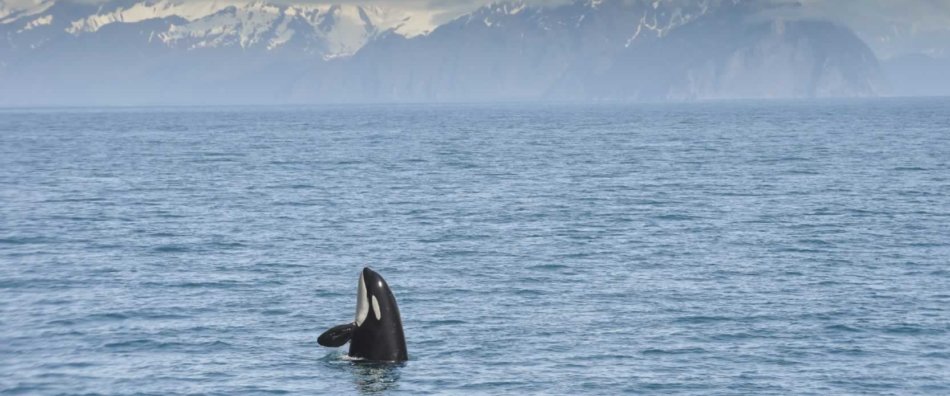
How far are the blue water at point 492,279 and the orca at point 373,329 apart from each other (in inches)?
23.2

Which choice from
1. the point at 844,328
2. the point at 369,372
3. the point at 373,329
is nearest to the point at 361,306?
the point at 373,329

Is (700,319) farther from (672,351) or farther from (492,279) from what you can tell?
(492,279)

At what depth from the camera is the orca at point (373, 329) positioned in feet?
101

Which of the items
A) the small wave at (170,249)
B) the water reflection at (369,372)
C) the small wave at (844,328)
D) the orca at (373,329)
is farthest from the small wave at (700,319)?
the small wave at (170,249)

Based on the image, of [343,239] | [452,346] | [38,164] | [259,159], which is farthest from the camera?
[259,159]

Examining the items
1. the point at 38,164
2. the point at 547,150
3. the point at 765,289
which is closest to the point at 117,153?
the point at 38,164

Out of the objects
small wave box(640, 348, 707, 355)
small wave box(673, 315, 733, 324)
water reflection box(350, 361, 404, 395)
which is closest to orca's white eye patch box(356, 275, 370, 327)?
water reflection box(350, 361, 404, 395)

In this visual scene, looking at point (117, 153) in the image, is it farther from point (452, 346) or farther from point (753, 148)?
point (452, 346)

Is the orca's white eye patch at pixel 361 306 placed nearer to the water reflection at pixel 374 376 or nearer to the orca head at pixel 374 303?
the orca head at pixel 374 303

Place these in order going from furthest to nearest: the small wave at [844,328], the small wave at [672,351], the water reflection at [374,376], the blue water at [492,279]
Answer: the small wave at [844,328]
the small wave at [672,351]
the blue water at [492,279]
the water reflection at [374,376]

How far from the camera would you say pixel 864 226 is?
60.7 m

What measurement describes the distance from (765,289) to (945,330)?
7.55 meters

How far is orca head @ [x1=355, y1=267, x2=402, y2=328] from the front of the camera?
1227 inches

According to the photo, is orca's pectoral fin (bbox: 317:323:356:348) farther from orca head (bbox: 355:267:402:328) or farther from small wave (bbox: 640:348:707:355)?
small wave (bbox: 640:348:707:355)
